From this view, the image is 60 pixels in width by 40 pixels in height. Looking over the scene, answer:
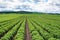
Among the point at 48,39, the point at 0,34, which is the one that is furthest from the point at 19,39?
the point at 0,34

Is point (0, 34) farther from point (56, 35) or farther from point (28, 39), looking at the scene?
point (56, 35)

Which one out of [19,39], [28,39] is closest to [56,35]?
[28,39]

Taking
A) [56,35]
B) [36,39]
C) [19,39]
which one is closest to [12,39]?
[19,39]

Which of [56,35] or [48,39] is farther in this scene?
[56,35]

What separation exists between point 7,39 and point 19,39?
155 cm

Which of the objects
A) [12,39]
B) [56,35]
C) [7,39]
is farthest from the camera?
[56,35]

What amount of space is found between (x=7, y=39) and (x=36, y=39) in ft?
12.2

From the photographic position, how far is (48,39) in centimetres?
2389

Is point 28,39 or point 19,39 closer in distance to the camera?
point 19,39

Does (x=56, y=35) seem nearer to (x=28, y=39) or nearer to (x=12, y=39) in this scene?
(x=28, y=39)

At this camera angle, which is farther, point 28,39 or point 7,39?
point 28,39

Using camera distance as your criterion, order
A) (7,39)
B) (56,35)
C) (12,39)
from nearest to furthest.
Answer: (7,39) < (12,39) < (56,35)

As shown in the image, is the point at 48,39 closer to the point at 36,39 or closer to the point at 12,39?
the point at 36,39

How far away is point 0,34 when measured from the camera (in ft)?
98.6
